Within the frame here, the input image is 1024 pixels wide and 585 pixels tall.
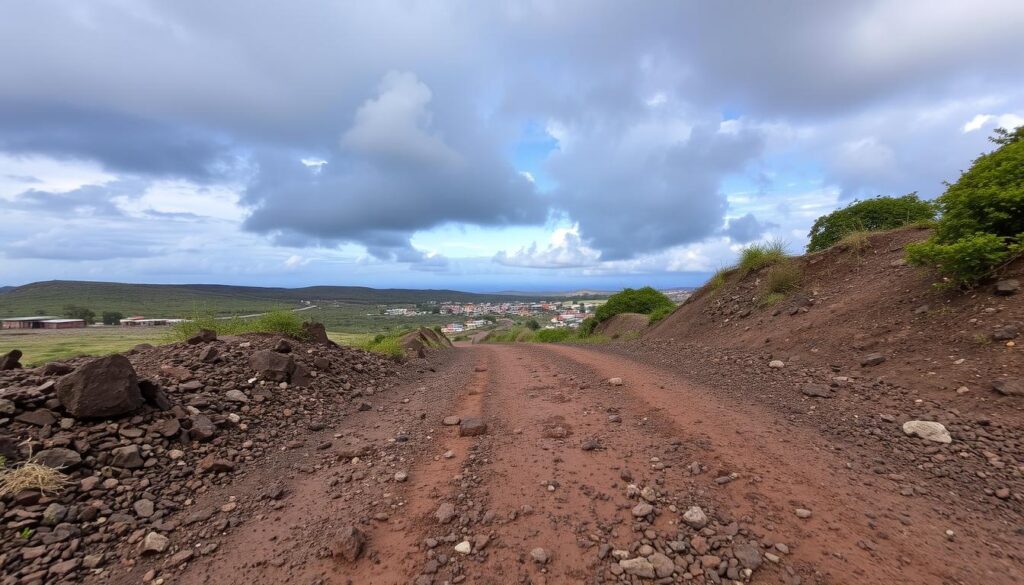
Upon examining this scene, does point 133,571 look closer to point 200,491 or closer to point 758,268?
point 200,491

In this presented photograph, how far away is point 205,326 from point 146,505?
22.9ft

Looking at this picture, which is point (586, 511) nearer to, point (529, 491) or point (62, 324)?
point (529, 491)

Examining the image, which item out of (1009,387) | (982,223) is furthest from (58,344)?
(982,223)

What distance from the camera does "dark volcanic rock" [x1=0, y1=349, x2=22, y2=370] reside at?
234 inches

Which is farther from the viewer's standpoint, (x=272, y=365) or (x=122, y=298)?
(x=122, y=298)

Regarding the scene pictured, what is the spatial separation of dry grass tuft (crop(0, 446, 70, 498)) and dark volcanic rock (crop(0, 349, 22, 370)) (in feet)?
11.4

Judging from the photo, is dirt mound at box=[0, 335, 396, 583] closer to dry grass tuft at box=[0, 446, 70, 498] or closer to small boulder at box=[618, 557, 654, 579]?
dry grass tuft at box=[0, 446, 70, 498]

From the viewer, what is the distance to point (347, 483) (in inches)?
170

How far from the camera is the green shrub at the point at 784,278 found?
12617 millimetres

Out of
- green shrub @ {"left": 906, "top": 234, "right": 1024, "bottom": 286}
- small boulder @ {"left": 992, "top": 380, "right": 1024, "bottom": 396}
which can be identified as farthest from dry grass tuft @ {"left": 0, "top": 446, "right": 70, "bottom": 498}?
green shrub @ {"left": 906, "top": 234, "right": 1024, "bottom": 286}

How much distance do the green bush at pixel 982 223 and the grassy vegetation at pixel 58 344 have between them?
14040 mm

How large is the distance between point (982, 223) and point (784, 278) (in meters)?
5.86

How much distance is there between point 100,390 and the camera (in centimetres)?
464

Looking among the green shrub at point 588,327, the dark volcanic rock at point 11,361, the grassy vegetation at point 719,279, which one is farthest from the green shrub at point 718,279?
the dark volcanic rock at point 11,361
